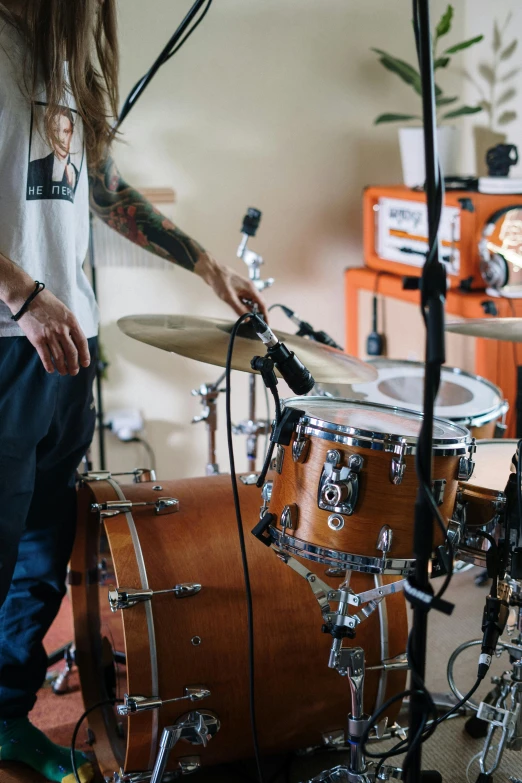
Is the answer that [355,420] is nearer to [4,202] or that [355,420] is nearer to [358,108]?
[4,202]

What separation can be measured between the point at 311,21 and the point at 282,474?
1788mm

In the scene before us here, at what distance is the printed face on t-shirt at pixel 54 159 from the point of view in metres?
1.22

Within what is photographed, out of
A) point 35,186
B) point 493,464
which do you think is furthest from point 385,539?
point 35,186

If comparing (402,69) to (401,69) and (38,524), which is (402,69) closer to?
(401,69)

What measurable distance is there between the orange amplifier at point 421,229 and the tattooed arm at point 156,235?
1.86ft

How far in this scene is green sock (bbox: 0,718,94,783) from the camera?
4.61 feet

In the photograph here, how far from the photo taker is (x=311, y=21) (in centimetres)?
246

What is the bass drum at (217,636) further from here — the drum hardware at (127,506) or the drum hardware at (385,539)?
the drum hardware at (385,539)

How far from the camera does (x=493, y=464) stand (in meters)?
1.49

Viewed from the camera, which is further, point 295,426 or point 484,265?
point 484,265

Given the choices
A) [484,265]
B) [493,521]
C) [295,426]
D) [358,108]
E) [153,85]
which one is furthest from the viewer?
[358,108]

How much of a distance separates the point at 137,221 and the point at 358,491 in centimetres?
74

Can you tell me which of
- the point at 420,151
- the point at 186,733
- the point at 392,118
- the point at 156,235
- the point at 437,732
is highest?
the point at 392,118

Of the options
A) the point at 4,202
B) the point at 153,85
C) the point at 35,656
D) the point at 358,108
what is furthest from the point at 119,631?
the point at 358,108
